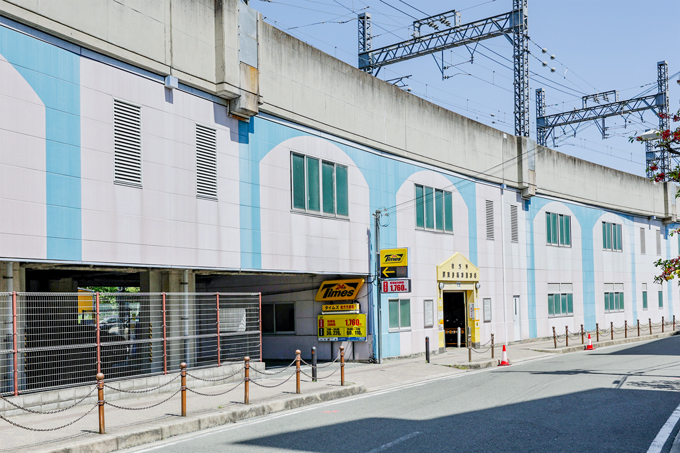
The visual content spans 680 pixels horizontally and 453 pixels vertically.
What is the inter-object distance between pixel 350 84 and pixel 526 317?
1598 centimetres

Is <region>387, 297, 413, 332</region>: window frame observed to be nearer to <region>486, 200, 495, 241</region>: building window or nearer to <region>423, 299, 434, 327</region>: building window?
<region>423, 299, 434, 327</region>: building window

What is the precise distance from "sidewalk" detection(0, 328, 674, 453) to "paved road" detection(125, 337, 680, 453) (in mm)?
386

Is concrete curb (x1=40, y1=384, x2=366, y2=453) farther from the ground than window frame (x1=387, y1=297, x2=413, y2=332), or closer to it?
closer to it

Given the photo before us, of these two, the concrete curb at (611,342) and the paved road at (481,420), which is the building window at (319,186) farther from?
the concrete curb at (611,342)

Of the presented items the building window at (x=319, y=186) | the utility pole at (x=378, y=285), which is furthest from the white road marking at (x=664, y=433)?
the building window at (x=319, y=186)

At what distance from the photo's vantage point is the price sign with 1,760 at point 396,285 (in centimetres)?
2223

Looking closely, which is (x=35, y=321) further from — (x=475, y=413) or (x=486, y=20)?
(x=486, y=20)

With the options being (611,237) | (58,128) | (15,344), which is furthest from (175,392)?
(611,237)

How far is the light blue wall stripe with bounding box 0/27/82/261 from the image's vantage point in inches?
530

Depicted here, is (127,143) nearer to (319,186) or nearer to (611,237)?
(319,186)

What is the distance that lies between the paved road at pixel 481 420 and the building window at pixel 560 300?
1641 cm

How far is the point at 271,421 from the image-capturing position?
40.7 ft

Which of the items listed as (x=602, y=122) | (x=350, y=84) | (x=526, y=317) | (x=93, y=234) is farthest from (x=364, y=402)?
(x=602, y=122)

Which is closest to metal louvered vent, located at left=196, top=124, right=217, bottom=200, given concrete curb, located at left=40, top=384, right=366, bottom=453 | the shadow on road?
concrete curb, located at left=40, top=384, right=366, bottom=453
